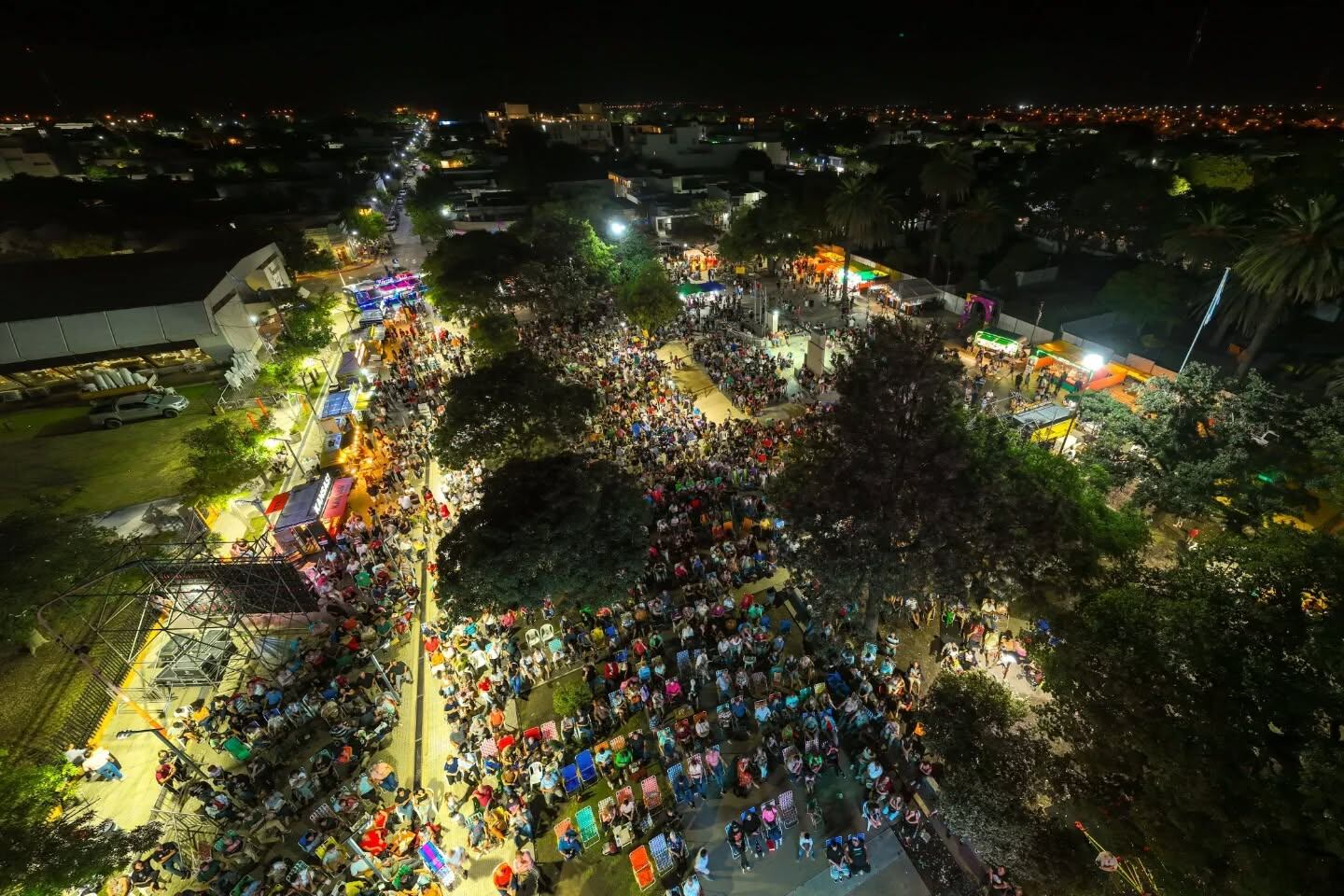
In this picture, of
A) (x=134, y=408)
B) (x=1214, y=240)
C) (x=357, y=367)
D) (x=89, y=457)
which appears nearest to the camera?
(x=89, y=457)

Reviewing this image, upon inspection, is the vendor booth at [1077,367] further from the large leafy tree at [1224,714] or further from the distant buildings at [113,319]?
the distant buildings at [113,319]

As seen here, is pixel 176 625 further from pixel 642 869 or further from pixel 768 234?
pixel 768 234

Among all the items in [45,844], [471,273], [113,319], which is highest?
[113,319]

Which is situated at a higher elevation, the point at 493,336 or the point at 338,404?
the point at 493,336

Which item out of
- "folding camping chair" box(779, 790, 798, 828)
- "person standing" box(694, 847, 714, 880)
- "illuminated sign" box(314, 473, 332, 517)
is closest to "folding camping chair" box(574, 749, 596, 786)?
"person standing" box(694, 847, 714, 880)

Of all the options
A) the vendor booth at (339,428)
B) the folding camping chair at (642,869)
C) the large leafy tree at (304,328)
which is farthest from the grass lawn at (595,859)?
the large leafy tree at (304,328)

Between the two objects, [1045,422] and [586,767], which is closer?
[586,767]

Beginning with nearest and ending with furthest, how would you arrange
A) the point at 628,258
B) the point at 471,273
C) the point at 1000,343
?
the point at 1000,343 → the point at 471,273 → the point at 628,258

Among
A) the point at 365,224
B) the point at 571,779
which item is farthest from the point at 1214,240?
the point at 365,224
